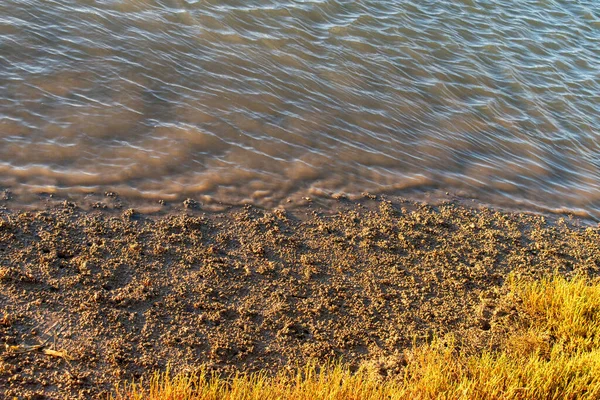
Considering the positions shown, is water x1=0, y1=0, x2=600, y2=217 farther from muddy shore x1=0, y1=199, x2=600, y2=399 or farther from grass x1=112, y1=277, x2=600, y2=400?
grass x1=112, y1=277, x2=600, y2=400

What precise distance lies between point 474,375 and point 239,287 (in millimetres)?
1968

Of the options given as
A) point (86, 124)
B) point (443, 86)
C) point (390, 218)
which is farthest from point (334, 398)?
point (443, 86)

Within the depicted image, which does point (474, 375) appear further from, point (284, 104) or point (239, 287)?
point (284, 104)

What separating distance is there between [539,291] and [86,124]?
4.95 metres

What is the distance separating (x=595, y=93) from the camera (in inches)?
395

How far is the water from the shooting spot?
6.20m

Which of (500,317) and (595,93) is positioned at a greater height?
(595,93)

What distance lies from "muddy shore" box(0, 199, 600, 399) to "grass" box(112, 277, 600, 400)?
0.16m

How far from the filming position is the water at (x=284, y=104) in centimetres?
620

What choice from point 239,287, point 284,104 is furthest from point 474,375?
point 284,104

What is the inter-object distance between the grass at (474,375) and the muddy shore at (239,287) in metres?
0.16

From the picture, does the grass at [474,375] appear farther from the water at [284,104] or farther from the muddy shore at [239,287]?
the water at [284,104]

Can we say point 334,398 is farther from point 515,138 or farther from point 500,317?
point 515,138

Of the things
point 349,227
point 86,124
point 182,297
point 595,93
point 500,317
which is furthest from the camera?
point 595,93
